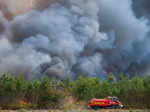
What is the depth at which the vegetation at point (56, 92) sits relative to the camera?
45.5 m

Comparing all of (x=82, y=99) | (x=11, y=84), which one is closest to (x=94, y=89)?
(x=82, y=99)

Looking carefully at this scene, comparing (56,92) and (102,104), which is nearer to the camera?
(102,104)

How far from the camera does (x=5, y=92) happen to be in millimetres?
47531

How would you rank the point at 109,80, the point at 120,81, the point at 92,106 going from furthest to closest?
the point at 109,80 → the point at 120,81 → the point at 92,106

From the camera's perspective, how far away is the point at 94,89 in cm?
5300

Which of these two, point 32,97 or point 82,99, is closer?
point 82,99

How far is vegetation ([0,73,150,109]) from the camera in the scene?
45500 millimetres

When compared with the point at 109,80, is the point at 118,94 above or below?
below

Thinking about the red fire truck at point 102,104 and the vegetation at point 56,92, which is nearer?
the red fire truck at point 102,104

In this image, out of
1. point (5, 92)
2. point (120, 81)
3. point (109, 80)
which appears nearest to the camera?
point (5, 92)

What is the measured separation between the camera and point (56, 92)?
46.5 metres

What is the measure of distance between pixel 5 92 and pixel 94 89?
22.1 metres

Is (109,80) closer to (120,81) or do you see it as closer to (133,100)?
(120,81)

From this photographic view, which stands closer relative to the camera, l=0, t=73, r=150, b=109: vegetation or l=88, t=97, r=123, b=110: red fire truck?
l=88, t=97, r=123, b=110: red fire truck
